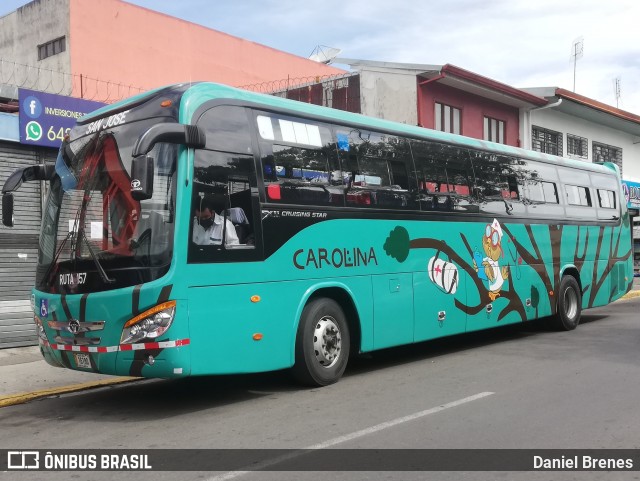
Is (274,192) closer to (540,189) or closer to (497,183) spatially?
(497,183)

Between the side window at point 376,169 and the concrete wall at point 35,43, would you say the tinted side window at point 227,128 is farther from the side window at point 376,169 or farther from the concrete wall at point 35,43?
the concrete wall at point 35,43

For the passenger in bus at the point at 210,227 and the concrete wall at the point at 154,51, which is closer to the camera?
the passenger in bus at the point at 210,227

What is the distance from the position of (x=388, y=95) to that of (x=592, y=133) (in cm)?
1165

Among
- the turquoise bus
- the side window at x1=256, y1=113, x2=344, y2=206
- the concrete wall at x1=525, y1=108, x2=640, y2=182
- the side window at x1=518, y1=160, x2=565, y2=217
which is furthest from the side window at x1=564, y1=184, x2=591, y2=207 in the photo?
the concrete wall at x1=525, y1=108, x2=640, y2=182

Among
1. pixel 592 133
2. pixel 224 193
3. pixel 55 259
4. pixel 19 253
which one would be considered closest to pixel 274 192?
pixel 224 193

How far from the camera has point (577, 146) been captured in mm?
26969

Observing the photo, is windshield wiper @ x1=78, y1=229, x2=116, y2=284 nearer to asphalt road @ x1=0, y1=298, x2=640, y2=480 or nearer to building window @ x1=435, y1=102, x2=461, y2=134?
asphalt road @ x1=0, y1=298, x2=640, y2=480

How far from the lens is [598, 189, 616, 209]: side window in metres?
14.5

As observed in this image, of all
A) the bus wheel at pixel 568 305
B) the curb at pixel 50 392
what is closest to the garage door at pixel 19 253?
the curb at pixel 50 392

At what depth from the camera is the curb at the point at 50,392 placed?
8062 millimetres

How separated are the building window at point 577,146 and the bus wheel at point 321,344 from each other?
20732 millimetres

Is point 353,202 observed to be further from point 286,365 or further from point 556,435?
point 556,435

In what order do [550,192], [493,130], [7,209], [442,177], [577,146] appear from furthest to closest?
[577,146] < [493,130] < [550,192] < [442,177] < [7,209]

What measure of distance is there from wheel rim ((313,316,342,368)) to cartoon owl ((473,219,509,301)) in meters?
3.47
